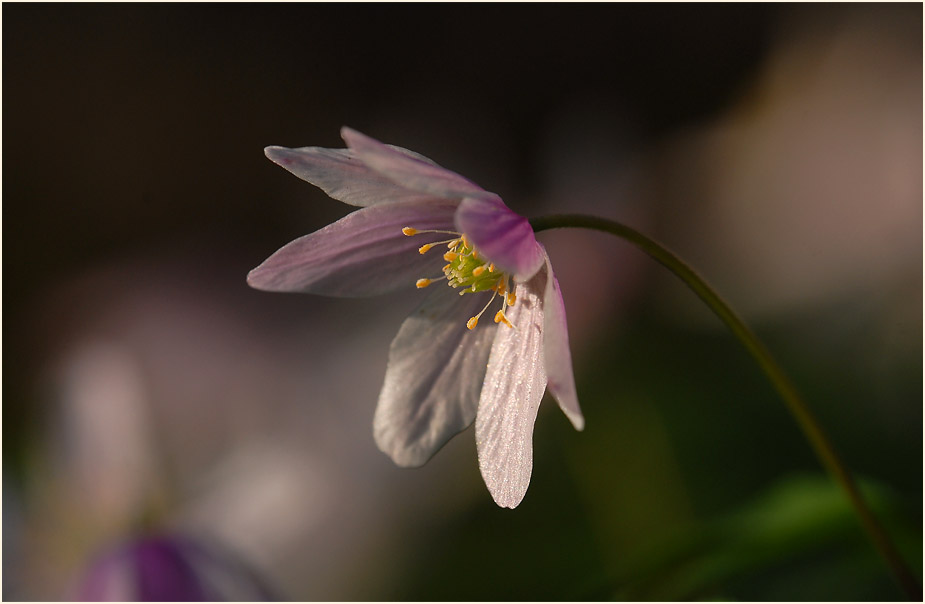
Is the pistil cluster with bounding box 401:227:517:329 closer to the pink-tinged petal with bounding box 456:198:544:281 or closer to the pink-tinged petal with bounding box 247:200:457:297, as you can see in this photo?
the pink-tinged petal with bounding box 247:200:457:297

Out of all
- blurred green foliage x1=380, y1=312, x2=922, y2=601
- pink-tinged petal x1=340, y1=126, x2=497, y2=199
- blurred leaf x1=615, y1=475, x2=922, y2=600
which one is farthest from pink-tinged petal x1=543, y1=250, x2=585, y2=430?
blurred green foliage x1=380, y1=312, x2=922, y2=601

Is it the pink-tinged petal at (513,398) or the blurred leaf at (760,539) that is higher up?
the pink-tinged petal at (513,398)

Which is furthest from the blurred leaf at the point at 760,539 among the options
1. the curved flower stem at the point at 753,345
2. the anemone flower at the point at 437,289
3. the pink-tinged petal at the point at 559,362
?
the pink-tinged petal at the point at 559,362

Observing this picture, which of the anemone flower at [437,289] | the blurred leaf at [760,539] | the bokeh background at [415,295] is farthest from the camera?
the bokeh background at [415,295]

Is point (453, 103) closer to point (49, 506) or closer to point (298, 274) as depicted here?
point (49, 506)

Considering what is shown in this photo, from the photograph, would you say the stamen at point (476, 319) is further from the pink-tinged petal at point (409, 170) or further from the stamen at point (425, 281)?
the pink-tinged petal at point (409, 170)

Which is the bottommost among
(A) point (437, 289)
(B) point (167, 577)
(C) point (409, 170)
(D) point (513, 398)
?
(B) point (167, 577)

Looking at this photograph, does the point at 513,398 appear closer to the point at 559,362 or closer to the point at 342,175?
the point at 559,362

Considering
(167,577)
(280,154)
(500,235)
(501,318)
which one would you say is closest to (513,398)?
(501,318)
